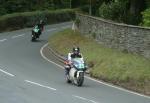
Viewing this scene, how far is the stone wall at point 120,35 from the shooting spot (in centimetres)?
2930

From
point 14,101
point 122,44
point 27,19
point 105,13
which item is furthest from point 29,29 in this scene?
point 14,101

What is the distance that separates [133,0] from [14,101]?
78.5 ft

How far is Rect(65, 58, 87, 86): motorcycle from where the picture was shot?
2584 cm

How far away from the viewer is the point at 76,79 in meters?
26.2

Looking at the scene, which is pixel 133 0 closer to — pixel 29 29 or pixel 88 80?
pixel 88 80

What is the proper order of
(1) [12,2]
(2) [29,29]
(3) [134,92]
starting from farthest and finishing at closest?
1. (1) [12,2]
2. (2) [29,29]
3. (3) [134,92]

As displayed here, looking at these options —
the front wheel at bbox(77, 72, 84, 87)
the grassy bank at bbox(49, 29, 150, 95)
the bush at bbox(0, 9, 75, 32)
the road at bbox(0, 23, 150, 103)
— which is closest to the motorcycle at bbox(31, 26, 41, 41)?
the bush at bbox(0, 9, 75, 32)

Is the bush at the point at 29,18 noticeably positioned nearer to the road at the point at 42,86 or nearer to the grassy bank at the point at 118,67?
the road at the point at 42,86

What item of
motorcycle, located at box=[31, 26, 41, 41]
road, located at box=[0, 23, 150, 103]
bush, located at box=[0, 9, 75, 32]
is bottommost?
bush, located at box=[0, 9, 75, 32]

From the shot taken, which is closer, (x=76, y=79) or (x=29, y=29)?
(x=76, y=79)

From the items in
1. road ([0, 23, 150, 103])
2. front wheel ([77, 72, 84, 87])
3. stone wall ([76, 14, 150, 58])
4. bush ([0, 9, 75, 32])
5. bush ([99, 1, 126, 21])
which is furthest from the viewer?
bush ([0, 9, 75, 32])

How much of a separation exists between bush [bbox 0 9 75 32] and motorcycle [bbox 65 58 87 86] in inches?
1158

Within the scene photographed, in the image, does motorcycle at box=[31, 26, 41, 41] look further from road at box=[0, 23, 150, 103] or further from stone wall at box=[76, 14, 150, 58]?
road at box=[0, 23, 150, 103]


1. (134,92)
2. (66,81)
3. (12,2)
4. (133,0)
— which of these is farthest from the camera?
(12,2)
